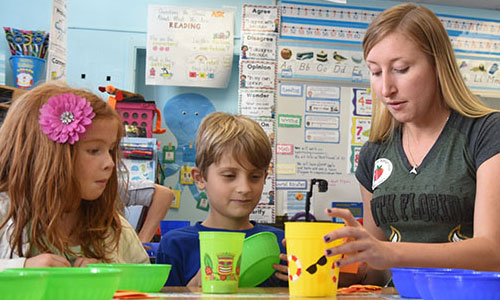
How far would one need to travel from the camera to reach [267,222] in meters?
4.70

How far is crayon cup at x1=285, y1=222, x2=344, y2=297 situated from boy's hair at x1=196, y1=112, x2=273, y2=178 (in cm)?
65

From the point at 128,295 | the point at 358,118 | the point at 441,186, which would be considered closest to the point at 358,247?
the point at 128,295

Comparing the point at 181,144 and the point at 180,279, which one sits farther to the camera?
the point at 181,144

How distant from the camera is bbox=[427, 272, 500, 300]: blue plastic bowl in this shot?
2.12ft

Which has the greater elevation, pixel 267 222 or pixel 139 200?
pixel 139 200

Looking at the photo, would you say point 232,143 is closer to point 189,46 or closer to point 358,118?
point 189,46

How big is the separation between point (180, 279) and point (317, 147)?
367 centimetres

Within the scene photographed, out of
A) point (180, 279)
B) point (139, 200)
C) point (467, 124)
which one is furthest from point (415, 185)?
point (139, 200)

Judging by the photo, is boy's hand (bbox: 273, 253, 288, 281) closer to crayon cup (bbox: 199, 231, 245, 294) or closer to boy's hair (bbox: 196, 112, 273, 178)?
crayon cup (bbox: 199, 231, 245, 294)

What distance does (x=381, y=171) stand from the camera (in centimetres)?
143

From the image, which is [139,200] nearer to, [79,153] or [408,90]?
[79,153]

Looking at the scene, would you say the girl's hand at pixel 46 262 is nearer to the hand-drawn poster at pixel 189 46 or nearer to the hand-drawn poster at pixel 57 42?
the hand-drawn poster at pixel 57 42

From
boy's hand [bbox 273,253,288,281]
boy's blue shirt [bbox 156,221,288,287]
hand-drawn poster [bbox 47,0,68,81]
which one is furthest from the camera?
hand-drawn poster [bbox 47,0,68,81]

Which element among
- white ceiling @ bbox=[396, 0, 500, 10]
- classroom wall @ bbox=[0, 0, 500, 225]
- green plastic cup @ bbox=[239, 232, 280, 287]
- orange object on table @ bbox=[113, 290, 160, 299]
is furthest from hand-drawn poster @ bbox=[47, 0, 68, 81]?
white ceiling @ bbox=[396, 0, 500, 10]
